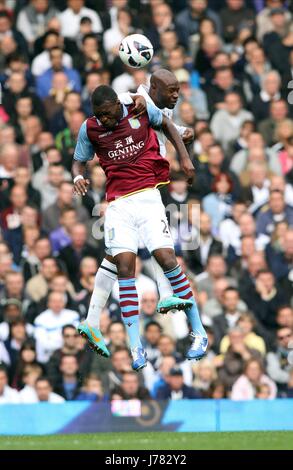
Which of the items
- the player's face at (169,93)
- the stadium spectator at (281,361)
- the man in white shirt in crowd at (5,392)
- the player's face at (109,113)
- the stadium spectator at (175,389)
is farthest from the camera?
the stadium spectator at (281,361)

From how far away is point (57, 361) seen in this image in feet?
70.4

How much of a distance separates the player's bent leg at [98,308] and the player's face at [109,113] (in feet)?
Result: 5.01

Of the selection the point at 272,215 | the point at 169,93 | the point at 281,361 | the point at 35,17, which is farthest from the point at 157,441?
the point at 35,17

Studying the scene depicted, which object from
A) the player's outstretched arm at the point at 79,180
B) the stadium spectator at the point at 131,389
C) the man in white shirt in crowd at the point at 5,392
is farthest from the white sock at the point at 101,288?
the man in white shirt in crowd at the point at 5,392

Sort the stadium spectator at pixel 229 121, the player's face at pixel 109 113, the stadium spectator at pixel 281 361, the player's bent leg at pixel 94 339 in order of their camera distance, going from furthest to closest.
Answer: the stadium spectator at pixel 229 121
the stadium spectator at pixel 281 361
the player's bent leg at pixel 94 339
the player's face at pixel 109 113

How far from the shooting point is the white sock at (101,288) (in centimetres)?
1744

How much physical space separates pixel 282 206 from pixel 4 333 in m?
4.73

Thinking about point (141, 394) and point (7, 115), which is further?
point (7, 115)

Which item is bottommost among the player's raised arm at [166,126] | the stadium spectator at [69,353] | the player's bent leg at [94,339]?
the stadium spectator at [69,353]

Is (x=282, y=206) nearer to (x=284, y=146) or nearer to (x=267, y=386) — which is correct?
(x=284, y=146)

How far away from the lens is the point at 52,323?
22.1m

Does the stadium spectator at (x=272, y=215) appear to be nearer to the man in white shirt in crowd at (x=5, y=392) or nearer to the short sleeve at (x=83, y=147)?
the man in white shirt in crowd at (x=5, y=392)

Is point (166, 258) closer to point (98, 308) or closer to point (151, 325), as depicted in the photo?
point (98, 308)
